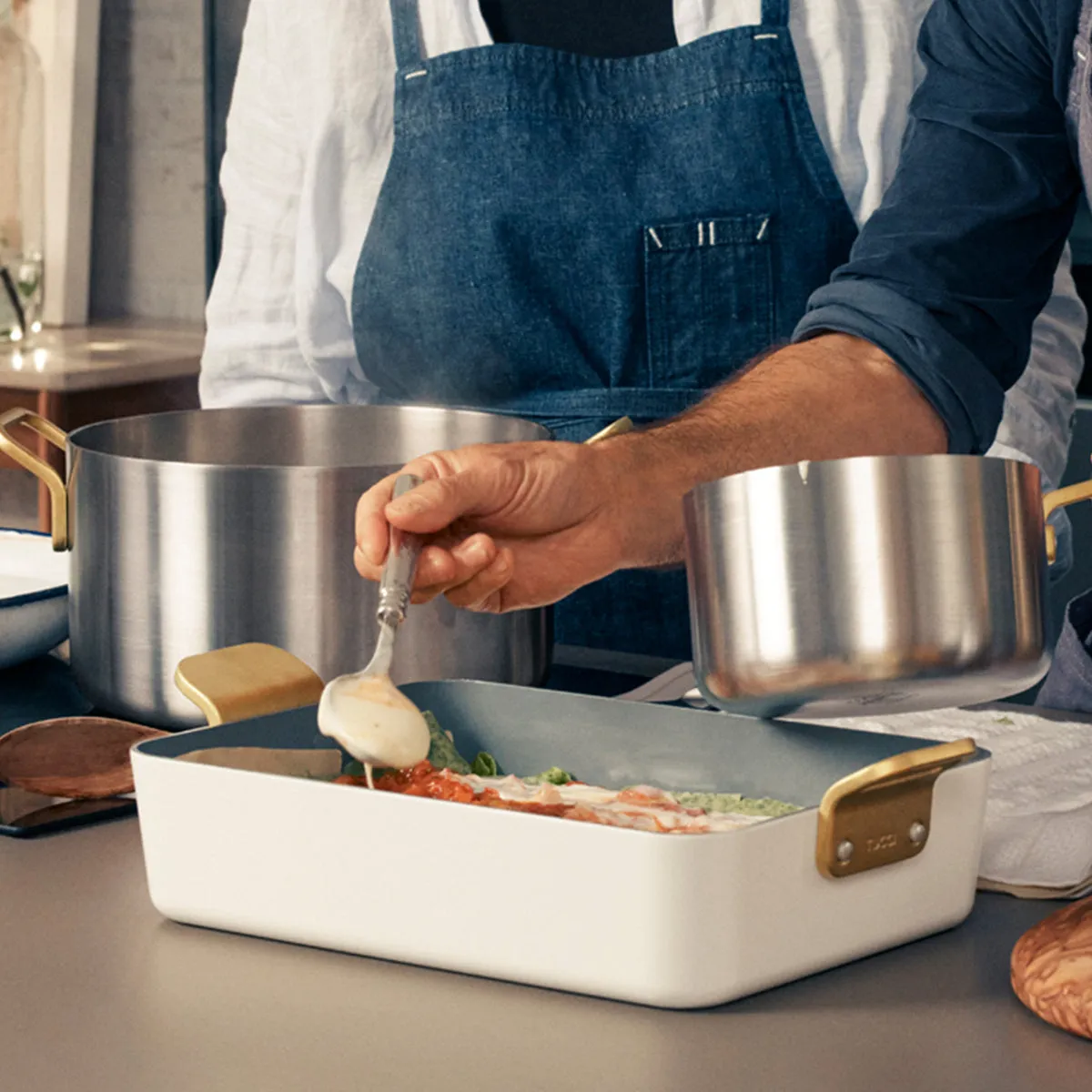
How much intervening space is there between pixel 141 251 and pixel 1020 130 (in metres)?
1.84

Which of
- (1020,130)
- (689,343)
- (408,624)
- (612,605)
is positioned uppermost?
(1020,130)

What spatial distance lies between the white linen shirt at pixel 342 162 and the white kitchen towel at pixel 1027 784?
59 cm

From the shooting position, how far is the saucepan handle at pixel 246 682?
808mm

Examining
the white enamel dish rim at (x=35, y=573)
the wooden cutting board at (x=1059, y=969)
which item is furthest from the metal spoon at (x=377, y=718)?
the white enamel dish rim at (x=35, y=573)

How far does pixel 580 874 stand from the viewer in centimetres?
61

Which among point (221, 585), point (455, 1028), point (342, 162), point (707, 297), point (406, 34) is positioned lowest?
point (455, 1028)

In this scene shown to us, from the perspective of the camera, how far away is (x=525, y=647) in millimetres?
1020

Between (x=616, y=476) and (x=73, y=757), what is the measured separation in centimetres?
36

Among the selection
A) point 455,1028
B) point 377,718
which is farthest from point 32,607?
point 455,1028

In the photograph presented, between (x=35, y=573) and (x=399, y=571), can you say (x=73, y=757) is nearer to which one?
(x=399, y=571)

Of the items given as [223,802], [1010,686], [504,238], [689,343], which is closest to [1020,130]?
[689,343]

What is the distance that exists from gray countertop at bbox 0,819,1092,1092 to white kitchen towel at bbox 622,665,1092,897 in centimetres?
5

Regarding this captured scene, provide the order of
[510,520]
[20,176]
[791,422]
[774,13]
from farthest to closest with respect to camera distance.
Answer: [20,176]
[774,13]
[791,422]
[510,520]

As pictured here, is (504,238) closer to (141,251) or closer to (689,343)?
(689,343)
